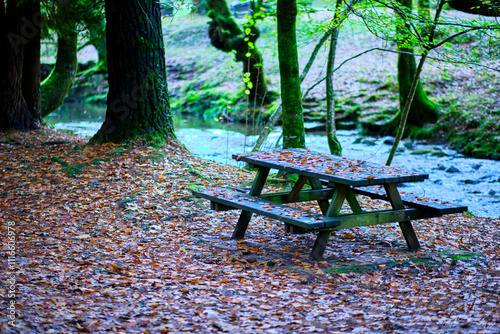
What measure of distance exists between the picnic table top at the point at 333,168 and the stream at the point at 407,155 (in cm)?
245

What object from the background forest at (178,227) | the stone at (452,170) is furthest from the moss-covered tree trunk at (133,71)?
the stone at (452,170)

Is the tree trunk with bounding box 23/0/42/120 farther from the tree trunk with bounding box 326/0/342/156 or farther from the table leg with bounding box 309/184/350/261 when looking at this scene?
the table leg with bounding box 309/184/350/261

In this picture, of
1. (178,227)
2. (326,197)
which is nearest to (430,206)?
(326,197)

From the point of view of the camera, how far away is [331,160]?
5887 mm

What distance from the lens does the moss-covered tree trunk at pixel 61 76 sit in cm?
1296

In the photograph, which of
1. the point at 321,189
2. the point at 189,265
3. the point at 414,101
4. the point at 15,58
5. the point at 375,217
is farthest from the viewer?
the point at 414,101

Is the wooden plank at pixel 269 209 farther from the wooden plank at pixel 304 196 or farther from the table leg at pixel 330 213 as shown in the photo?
the wooden plank at pixel 304 196

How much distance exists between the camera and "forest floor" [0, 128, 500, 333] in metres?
3.67

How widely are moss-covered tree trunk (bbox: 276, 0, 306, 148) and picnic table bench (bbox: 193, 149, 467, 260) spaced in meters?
2.13

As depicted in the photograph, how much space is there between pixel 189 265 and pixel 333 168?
6.20ft

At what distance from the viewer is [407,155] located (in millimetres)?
13914

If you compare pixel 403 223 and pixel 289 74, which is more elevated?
pixel 289 74


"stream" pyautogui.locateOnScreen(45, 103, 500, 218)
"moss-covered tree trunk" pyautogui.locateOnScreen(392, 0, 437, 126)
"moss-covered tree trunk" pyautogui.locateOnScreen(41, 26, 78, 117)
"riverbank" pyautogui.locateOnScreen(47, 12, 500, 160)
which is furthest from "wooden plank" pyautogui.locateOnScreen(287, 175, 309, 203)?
"moss-covered tree trunk" pyautogui.locateOnScreen(392, 0, 437, 126)

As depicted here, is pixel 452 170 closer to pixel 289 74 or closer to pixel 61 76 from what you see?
pixel 289 74
